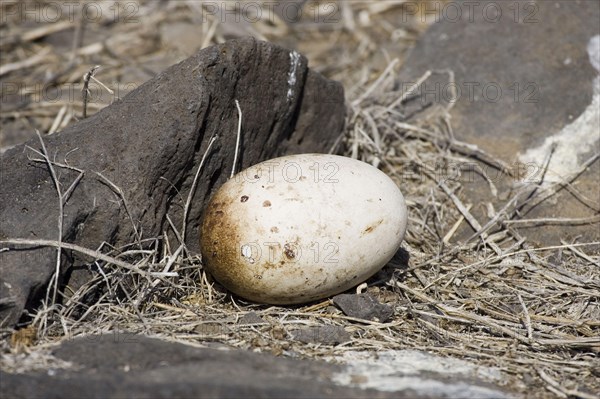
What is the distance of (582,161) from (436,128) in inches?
34.5

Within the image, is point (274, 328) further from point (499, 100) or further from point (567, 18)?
point (567, 18)

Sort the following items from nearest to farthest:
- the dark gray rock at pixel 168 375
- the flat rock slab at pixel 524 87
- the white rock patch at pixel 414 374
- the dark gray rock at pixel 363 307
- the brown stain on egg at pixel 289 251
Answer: the dark gray rock at pixel 168 375
the white rock patch at pixel 414 374
the brown stain on egg at pixel 289 251
the dark gray rock at pixel 363 307
the flat rock slab at pixel 524 87

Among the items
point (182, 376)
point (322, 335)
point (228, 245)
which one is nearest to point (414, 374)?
point (322, 335)

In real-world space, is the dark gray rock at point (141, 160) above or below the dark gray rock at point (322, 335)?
above

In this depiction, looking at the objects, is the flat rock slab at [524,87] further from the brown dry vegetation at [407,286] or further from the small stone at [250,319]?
the small stone at [250,319]

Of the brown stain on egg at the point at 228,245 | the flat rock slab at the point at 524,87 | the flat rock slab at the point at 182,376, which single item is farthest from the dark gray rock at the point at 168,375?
the flat rock slab at the point at 524,87

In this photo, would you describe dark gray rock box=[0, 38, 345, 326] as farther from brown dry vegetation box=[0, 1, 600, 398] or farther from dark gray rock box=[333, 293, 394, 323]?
dark gray rock box=[333, 293, 394, 323]

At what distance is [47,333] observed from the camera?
3113 millimetres

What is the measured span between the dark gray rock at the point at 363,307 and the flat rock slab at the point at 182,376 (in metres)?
0.48

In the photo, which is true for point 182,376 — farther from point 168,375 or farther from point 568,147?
point 568,147

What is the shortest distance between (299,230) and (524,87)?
236 centimetres

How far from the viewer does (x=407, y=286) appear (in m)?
3.78

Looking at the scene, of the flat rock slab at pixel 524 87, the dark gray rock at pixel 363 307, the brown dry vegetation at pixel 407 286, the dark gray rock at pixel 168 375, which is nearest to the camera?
the dark gray rock at pixel 168 375

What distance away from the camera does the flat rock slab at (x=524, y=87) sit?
4.55 meters
